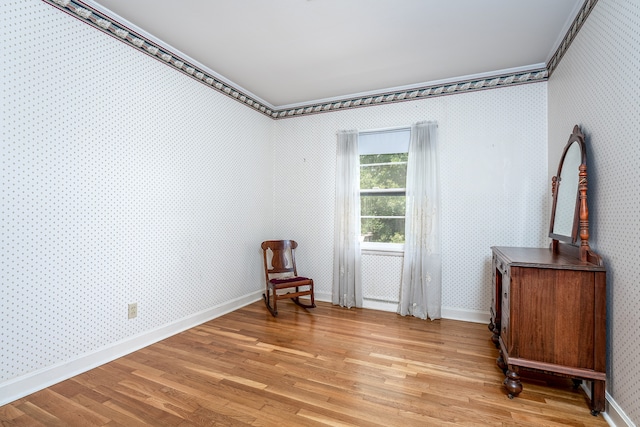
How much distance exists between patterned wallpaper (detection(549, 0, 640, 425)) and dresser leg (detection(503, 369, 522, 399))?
0.45m

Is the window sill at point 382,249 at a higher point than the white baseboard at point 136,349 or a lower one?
higher

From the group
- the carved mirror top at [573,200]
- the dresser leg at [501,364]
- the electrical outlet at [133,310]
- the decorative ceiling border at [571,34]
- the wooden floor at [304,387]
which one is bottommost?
the wooden floor at [304,387]

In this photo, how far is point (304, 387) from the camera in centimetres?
212

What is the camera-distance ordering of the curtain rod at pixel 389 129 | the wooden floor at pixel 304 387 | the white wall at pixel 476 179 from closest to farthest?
the wooden floor at pixel 304 387 → the white wall at pixel 476 179 → the curtain rod at pixel 389 129

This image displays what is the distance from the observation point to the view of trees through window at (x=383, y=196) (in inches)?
153

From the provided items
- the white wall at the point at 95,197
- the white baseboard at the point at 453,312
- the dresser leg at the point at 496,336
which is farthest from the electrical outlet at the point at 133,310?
the dresser leg at the point at 496,336

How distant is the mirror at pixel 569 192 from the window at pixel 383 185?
1556mm

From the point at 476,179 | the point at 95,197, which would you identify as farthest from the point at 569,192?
the point at 95,197

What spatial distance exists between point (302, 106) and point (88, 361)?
11.6ft

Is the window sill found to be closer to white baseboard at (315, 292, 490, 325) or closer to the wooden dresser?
white baseboard at (315, 292, 490, 325)

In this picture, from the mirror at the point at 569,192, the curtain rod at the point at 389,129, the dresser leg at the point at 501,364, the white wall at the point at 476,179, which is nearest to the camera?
the mirror at the point at 569,192

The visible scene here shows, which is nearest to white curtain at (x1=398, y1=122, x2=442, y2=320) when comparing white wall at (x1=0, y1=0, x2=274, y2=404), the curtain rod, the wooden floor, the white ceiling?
the curtain rod

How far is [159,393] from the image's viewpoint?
2.04m

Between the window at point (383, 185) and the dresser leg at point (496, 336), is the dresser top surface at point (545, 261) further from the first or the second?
the window at point (383, 185)
